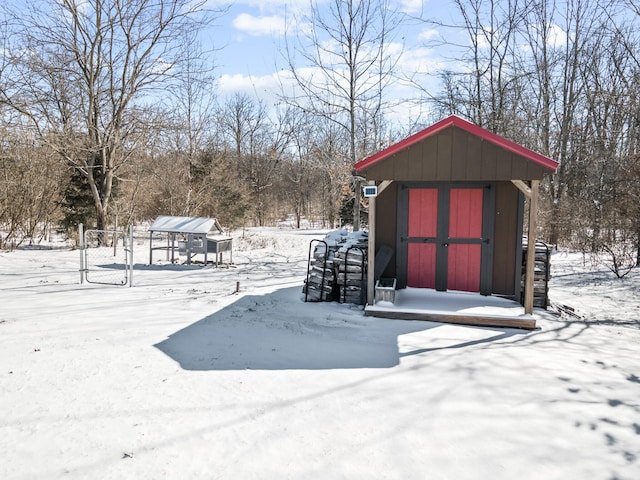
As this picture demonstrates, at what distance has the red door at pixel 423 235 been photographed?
7840mm

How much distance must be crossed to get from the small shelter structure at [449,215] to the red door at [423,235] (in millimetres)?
17

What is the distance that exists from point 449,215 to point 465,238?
1.60 ft

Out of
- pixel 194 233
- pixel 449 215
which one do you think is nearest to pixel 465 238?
pixel 449 215

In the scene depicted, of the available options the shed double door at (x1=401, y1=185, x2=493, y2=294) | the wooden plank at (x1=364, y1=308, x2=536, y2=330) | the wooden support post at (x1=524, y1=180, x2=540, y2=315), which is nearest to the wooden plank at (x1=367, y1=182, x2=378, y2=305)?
the wooden plank at (x1=364, y1=308, x2=536, y2=330)

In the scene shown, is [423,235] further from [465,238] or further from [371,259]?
[371,259]

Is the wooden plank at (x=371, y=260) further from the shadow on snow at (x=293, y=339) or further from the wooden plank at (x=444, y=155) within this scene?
the wooden plank at (x=444, y=155)

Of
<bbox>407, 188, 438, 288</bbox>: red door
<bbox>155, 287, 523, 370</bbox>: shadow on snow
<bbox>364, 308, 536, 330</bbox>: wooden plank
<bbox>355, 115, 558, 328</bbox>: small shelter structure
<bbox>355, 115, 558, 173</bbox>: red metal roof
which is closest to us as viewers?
<bbox>155, 287, 523, 370</bbox>: shadow on snow

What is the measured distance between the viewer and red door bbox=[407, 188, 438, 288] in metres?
7.84

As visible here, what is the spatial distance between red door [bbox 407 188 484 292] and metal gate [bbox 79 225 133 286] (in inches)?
227

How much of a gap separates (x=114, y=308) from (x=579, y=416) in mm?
6423

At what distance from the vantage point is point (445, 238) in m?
7.76

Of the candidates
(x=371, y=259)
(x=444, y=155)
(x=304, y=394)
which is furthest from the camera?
(x=371, y=259)

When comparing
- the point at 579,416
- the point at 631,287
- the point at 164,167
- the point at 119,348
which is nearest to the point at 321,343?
the point at 119,348

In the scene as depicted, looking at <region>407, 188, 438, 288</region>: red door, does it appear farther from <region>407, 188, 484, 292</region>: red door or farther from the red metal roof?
the red metal roof
